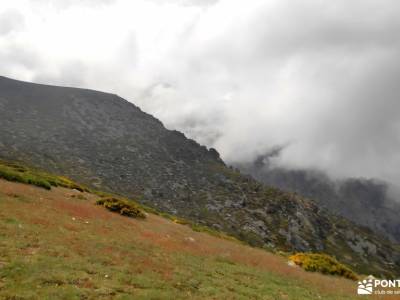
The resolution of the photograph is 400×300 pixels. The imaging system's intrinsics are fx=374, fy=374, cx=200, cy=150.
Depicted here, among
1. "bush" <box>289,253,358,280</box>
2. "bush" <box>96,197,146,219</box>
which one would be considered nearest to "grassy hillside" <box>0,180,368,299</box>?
"bush" <box>96,197,146,219</box>

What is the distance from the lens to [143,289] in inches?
811

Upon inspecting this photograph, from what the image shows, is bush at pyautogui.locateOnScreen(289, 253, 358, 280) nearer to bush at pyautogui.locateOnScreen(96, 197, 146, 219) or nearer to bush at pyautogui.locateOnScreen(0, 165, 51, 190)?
bush at pyautogui.locateOnScreen(96, 197, 146, 219)

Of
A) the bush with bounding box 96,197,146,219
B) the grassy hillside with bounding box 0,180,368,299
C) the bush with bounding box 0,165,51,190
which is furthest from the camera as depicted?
the bush with bounding box 96,197,146,219

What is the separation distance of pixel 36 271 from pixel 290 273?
24456 millimetres

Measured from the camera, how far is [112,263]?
80.0 ft

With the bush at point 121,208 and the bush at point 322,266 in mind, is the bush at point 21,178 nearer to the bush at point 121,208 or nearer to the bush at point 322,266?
the bush at point 121,208

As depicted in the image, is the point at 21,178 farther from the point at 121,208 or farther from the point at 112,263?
the point at 112,263

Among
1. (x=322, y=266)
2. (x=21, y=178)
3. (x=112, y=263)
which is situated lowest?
(x=112, y=263)

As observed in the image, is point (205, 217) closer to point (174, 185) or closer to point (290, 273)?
point (174, 185)

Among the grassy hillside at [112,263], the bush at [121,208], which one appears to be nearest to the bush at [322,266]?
the grassy hillside at [112,263]

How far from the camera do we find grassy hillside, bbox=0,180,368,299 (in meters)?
19.4

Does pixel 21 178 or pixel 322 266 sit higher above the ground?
pixel 21 178

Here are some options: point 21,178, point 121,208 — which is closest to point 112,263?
point 121,208

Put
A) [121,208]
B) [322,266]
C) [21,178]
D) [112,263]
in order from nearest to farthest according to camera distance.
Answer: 1. [112,263]
2. [322,266]
3. [21,178]
4. [121,208]
